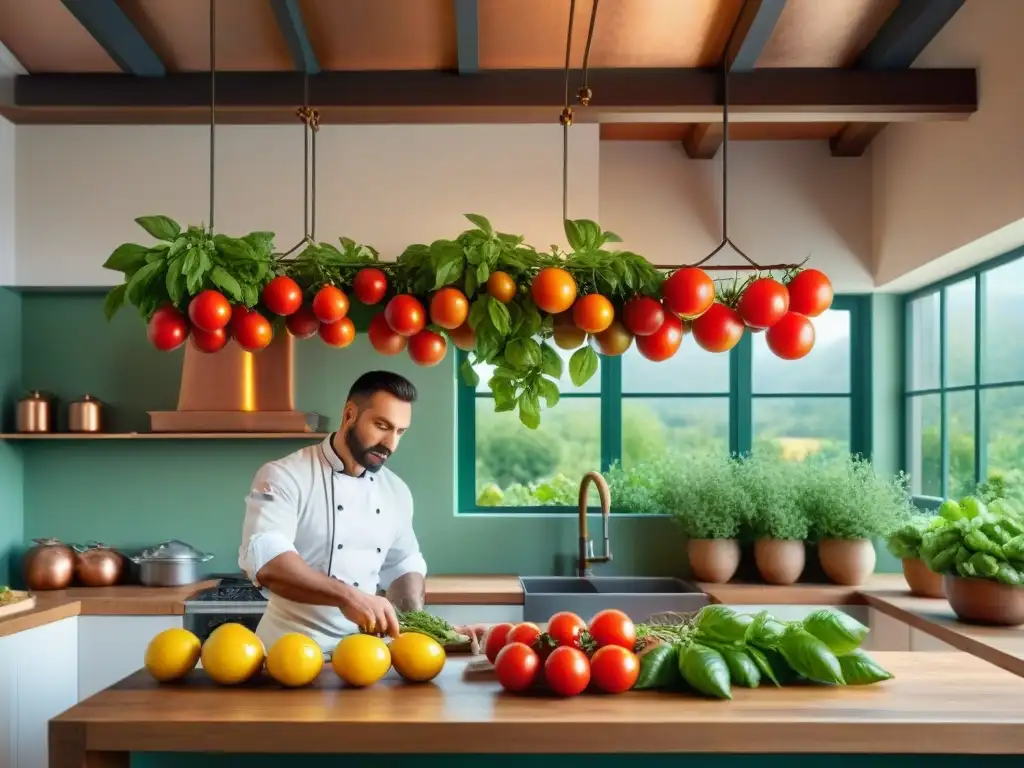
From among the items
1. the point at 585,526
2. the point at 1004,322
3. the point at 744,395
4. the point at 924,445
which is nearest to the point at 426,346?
the point at 585,526

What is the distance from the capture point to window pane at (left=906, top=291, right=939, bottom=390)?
4664mm

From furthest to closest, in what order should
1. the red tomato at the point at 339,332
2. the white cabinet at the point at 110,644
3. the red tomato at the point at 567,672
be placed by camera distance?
the white cabinet at the point at 110,644
the red tomato at the point at 339,332
the red tomato at the point at 567,672

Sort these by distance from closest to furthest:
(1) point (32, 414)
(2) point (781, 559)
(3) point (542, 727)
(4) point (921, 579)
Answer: (3) point (542, 727), (4) point (921, 579), (2) point (781, 559), (1) point (32, 414)

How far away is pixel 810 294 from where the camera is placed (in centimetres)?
257

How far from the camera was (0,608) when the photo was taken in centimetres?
363

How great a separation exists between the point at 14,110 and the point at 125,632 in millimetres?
2103

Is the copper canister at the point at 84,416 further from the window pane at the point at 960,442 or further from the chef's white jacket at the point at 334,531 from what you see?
the window pane at the point at 960,442

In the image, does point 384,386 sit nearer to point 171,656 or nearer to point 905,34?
point 171,656

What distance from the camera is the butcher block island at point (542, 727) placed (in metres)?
1.97

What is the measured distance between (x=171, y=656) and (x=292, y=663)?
0.90ft

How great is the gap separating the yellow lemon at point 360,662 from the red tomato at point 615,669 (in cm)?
44

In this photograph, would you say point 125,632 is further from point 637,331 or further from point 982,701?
point 982,701

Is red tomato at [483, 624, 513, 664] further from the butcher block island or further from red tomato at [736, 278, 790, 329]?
red tomato at [736, 278, 790, 329]

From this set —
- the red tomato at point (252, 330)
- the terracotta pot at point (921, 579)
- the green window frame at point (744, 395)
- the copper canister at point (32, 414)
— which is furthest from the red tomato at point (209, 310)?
the terracotta pot at point (921, 579)
